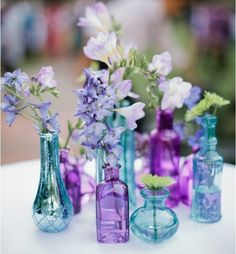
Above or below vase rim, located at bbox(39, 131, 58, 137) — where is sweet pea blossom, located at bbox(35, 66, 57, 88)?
above

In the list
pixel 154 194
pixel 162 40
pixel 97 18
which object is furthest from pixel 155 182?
pixel 162 40

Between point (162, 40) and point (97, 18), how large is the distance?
6.47 feet

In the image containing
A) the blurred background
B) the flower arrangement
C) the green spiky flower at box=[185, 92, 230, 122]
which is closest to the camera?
the flower arrangement

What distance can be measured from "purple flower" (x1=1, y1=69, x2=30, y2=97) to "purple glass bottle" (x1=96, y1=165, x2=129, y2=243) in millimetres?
231

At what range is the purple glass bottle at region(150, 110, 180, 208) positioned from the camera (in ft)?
4.21

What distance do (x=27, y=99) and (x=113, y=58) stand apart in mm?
190

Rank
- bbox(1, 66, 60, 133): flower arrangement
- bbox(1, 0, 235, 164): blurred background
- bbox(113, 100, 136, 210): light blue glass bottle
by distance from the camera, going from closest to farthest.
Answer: bbox(1, 66, 60, 133): flower arrangement, bbox(113, 100, 136, 210): light blue glass bottle, bbox(1, 0, 235, 164): blurred background

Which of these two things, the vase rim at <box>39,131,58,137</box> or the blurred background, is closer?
the vase rim at <box>39,131,58,137</box>

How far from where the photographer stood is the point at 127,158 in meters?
1.30

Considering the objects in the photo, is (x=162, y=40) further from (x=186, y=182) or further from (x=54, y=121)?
(x=54, y=121)

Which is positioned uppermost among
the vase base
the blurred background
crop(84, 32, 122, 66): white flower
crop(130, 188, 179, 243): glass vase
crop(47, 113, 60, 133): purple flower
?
the blurred background

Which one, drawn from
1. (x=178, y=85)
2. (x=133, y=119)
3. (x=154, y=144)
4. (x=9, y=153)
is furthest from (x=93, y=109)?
(x=9, y=153)

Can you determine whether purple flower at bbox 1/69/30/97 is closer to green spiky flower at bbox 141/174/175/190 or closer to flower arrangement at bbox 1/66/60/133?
flower arrangement at bbox 1/66/60/133

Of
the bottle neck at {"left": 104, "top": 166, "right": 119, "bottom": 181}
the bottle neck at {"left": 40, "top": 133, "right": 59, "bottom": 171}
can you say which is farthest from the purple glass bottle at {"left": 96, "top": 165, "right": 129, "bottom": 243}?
the bottle neck at {"left": 40, "top": 133, "right": 59, "bottom": 171}
